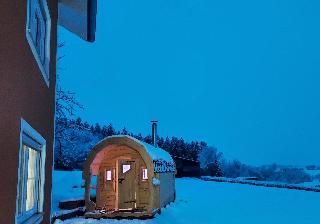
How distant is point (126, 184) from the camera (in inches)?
638

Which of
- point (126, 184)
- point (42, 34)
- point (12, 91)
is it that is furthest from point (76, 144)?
point (12, 91)

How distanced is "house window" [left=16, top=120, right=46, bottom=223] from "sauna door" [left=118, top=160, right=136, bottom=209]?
10.1 m

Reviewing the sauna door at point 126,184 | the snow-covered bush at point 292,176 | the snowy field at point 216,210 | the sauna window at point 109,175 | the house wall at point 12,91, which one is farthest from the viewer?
the snow-covered bush at point 292,176

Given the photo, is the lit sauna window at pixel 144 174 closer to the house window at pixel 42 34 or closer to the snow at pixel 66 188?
the snow at pixel 66 188

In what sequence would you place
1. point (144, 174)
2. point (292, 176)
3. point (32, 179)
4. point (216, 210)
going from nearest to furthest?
1. point (32, 179)
2. point (144, 174)
3. point (216, 210)
4. point (292, 176)

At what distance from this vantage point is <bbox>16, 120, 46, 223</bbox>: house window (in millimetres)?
4723

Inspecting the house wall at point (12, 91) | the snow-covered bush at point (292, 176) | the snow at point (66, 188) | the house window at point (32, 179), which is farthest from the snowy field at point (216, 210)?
the snow-covered bush at point (292, 176)

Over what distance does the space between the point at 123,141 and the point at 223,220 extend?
170 inches

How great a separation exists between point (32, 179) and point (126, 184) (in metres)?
10.7

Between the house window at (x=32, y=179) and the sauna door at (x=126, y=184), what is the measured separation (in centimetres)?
1013

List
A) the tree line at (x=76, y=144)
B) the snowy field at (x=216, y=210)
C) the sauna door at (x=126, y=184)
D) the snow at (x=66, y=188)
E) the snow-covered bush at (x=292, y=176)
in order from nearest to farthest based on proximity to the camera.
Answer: the snowy field at (x=216, y=210) → the sauna door at (x=126, y=184) → the snow at (x=66, y=188) → the tree line at (x=76, y=144) → the snow-covered bush at (x=292, y=176)

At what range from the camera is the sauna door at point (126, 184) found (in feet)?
52.9

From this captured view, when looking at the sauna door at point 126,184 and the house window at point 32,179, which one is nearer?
the house window at point 32,179

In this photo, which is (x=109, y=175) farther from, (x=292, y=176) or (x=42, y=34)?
(x=292, y=176)
